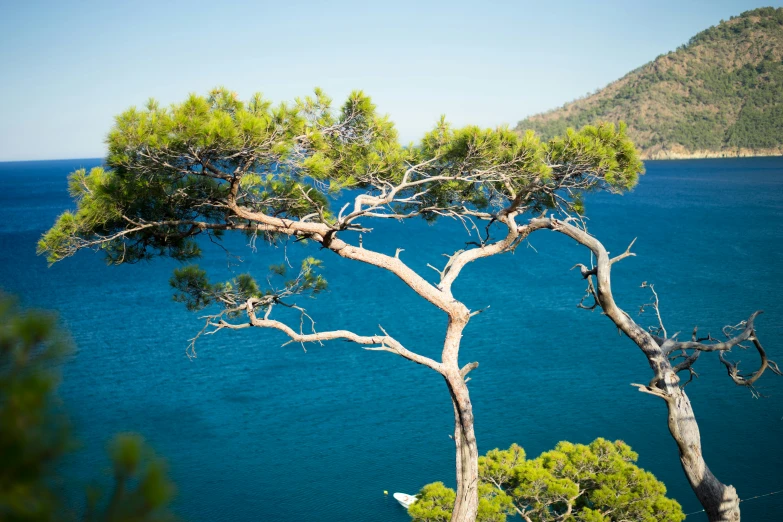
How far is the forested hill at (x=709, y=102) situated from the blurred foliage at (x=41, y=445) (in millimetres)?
96718

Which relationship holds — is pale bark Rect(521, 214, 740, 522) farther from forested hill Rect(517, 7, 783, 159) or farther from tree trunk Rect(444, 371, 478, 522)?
forested hill Rect(517, 7, 783, 159)

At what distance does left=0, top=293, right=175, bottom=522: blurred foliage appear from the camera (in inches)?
45.9

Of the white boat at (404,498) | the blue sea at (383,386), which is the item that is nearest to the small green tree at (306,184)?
the blue sea at (383,386)

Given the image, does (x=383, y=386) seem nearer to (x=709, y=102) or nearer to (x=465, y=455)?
(x=465, y=455)

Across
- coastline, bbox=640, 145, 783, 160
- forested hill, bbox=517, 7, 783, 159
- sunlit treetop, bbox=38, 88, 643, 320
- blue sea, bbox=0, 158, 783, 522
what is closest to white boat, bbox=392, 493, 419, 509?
blue sea, bbox=0, 158, 783, 522

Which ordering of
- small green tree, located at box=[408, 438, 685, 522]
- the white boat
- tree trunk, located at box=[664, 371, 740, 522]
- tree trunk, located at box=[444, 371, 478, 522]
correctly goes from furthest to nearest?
the white boat → small green tree, located at box=[408, 438, 685, 522] → tree trunk, located at box=[444, 371, 478, 522] → tree trunk, located at box=[664, 371, 740, 522]

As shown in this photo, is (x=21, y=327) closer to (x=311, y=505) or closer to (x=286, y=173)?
(x=286, y=173)

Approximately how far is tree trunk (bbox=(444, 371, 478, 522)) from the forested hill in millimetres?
93025

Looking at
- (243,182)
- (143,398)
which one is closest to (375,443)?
(143,398)

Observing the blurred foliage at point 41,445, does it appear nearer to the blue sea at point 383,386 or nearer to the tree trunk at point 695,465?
the tree trunk at point 695,465

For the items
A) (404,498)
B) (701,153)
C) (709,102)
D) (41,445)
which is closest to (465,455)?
(41,445)

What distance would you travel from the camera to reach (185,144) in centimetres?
442

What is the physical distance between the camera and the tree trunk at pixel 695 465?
4262mm

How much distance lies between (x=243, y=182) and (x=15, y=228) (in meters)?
47.6
